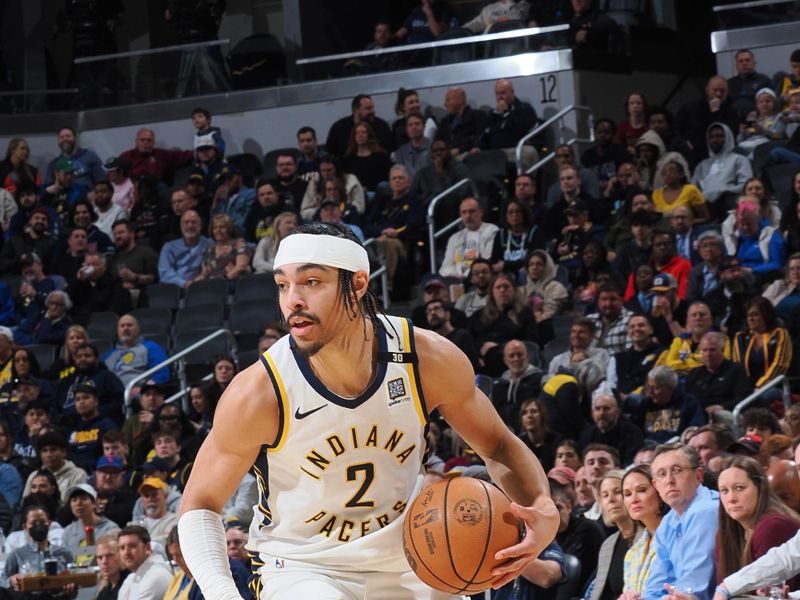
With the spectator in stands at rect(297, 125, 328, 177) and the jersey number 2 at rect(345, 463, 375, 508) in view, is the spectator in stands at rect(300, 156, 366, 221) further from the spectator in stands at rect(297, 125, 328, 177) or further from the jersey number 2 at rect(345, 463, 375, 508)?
the jersey number 2 at rect(345, 463, 375, 508)

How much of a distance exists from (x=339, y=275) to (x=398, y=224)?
10148 millimetres

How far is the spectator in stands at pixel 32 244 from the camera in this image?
16.2 metres

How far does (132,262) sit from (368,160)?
2.73 m

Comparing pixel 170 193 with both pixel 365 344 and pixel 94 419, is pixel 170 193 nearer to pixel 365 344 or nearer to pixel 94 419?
pixel 94 419

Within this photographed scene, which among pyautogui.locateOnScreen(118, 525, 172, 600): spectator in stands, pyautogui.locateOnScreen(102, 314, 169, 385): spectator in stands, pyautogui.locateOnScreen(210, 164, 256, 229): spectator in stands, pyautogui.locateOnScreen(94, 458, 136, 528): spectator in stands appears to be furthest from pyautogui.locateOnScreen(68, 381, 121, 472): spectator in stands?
pyautogui.locateOnScreen(118, 525, 172, 600): spectator in stands

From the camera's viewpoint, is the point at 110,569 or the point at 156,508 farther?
the point at 156,508

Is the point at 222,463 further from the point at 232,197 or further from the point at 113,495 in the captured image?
the point at 232,197

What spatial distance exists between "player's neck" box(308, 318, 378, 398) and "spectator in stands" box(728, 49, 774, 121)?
35.2ft

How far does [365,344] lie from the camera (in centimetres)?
431

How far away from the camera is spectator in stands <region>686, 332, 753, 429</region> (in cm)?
1017

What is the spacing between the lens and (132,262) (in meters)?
15.7

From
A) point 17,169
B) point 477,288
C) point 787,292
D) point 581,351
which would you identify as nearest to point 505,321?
point 477,288

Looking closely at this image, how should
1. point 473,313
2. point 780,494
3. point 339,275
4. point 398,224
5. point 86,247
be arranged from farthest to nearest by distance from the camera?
1. point 86,247
2. point 398,224
3. point 473,313
4. point 780,494
5. point 339,275

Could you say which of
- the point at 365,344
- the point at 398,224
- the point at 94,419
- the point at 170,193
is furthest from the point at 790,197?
the point at 365,344
